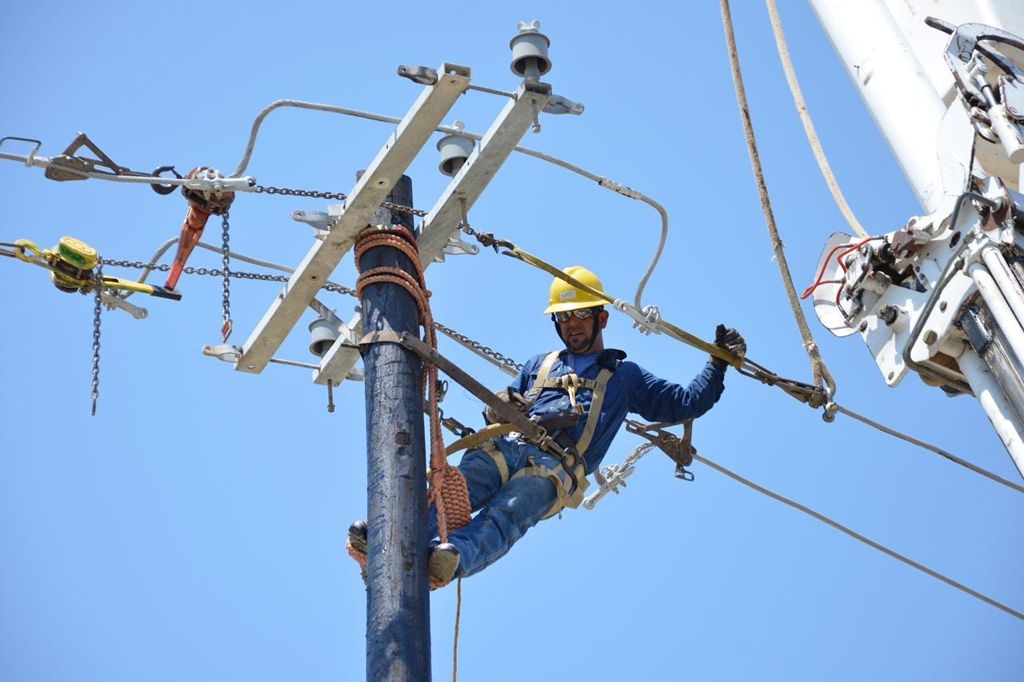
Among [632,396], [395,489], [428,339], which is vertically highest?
[632,396]

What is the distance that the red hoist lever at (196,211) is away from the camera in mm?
7234

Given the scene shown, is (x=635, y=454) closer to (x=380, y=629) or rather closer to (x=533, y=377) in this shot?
(x=533, y=377)

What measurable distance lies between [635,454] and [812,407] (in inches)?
87.1

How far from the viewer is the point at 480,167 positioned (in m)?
6.74

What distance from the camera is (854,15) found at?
7301 mm

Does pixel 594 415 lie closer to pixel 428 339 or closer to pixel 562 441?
pixel 562 441

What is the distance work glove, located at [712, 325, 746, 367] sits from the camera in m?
7.41

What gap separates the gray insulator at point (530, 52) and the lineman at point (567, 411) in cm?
146

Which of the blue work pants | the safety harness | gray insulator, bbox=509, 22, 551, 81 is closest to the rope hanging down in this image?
the blue work pants

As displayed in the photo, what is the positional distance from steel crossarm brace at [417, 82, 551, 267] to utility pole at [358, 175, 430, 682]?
1.06ft

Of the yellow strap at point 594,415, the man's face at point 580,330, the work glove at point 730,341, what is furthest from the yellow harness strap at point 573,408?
the work glove at point 730,341

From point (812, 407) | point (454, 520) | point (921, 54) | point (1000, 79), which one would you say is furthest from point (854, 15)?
point (454, 520)

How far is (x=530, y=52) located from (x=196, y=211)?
1812 mm

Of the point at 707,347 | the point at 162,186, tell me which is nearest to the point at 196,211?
the point at 162,186
